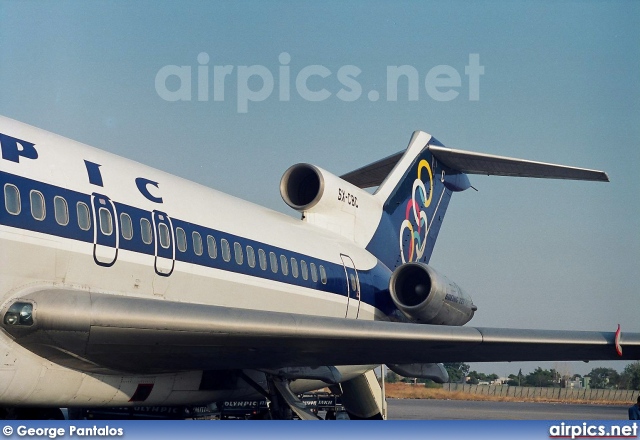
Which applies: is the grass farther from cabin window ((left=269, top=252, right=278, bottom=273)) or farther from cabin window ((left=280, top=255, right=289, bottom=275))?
cabin window ((left=269, top=252, right=278, bottom=273))

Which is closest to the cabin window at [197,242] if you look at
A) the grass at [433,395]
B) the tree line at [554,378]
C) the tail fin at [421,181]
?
the tail fin at [421,181]

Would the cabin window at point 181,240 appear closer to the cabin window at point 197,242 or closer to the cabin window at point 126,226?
the cabin window at point 197,242

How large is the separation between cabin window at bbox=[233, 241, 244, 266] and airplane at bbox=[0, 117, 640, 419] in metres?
0.05

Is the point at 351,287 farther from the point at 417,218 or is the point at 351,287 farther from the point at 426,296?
the point at 417,218

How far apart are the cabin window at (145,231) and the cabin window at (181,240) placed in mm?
591

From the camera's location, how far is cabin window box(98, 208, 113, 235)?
9.36 meters

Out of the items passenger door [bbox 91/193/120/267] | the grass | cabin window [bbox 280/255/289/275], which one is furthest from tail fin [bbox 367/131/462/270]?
the grass

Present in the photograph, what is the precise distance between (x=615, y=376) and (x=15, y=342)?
3222 cm

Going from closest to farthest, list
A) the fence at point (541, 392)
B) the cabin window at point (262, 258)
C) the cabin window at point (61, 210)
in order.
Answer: the cabin window at point (61, 210), the cabin window at point (262, 258), the fence at point (541, 392)

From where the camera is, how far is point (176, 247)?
10.6 m

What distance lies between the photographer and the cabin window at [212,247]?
1134 centimetres

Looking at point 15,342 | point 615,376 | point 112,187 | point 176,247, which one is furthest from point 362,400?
point 615,376

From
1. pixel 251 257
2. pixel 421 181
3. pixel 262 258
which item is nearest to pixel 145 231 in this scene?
pixel 251 257

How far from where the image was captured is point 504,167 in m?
18.6
